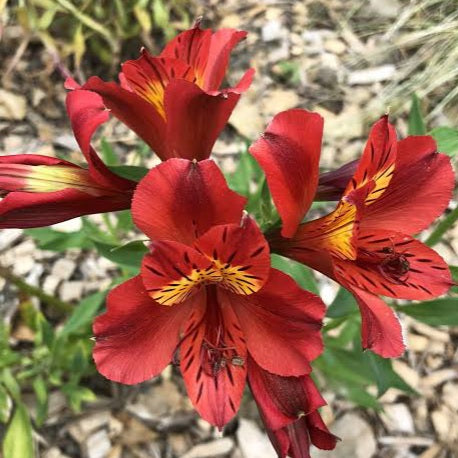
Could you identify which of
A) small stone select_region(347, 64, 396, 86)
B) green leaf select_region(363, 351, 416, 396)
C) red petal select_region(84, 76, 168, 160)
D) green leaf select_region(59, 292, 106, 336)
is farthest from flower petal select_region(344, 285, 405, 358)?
small stone select_region(347, 64, 396, 86)

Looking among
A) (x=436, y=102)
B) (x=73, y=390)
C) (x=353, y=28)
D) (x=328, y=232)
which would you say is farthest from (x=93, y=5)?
(x=328, y=232)

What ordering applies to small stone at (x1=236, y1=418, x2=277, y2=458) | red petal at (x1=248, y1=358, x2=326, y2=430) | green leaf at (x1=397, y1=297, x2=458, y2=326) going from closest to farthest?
red petal at (x1=248, y1=358, x2=326, y2=430) → green leaf at (x1=397, y1=297, x2=458, y2=326) → small stone at (x1=236, y1=418, x2=277, y2=458)

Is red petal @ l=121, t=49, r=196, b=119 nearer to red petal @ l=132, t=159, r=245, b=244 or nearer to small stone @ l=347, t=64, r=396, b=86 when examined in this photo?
red petal @ l=132, t=159, r=245, b=244

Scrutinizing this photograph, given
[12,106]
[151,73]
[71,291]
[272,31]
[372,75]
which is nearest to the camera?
[151,73]

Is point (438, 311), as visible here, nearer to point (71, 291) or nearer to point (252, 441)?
point (252, 441)

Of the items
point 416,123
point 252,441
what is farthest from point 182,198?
point 252,441

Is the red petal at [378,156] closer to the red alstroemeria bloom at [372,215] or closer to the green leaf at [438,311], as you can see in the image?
the red alstroemeria bloom at [372,215]

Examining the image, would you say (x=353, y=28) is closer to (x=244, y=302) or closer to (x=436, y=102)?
(x=436, y=102)
